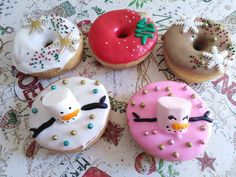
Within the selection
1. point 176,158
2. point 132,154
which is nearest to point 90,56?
point 132,154

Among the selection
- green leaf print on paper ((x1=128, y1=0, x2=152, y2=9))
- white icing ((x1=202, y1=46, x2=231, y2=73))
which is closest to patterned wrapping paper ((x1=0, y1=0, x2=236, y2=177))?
green leaf print on paper ((x1=128, y1=0, x2=152, y2=9))

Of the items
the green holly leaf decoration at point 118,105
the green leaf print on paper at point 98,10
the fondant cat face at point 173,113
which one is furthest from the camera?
the green leaf print on paper at point 98,10

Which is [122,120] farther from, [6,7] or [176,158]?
[6,7]

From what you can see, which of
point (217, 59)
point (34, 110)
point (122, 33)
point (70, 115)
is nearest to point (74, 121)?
point (70, 115)

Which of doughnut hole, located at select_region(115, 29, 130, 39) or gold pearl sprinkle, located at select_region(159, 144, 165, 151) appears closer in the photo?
gold pearl sprinkle, located at select_region(159, 144, 165, 151)

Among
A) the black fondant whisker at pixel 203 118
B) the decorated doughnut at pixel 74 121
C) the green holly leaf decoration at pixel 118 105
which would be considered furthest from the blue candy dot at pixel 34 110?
the black fondant whisker at pixel 203 118

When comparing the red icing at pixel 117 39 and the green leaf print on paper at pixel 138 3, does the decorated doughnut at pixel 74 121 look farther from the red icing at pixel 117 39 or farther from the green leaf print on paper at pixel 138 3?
the green leaf print on paper at pixel 138 3

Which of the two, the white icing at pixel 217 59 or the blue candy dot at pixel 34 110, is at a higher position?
the white icing at pixel 217 59

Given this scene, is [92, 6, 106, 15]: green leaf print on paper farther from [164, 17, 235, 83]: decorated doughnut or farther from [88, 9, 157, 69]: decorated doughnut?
[164, 17, 235, 83]: decorated doughnut

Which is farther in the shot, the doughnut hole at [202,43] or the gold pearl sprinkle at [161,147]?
the doughnut hole at [202,43]
